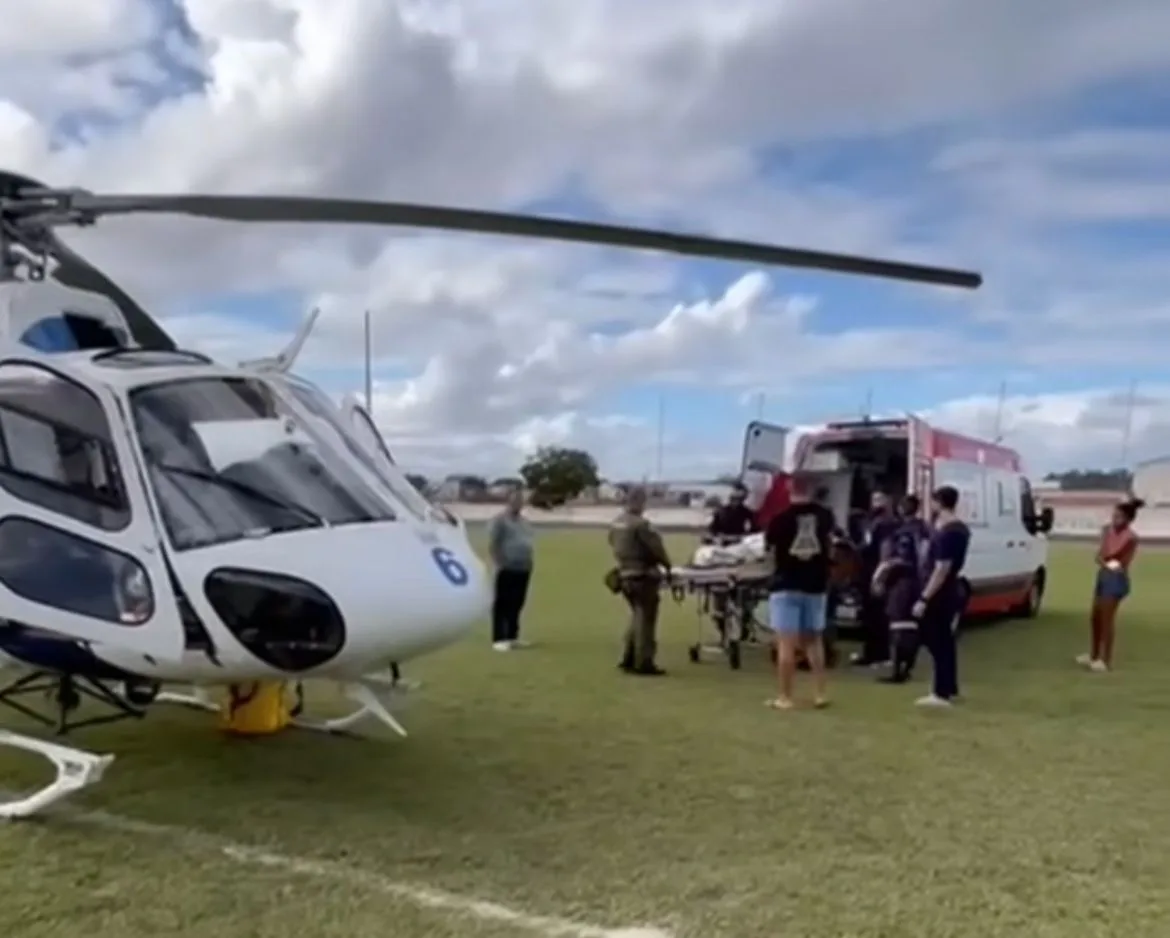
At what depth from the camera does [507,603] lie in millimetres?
12602

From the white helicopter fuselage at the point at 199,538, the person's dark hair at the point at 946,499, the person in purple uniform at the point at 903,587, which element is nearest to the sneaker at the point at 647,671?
the person in purple uniform at the point at 903,587

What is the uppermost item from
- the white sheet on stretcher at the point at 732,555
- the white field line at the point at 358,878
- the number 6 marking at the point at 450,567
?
the number 6 marking at the point at 450,567

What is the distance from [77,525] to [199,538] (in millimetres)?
583

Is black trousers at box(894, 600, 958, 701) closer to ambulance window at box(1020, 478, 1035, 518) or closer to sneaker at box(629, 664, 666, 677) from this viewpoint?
sneaker at box(629, 664, 666, 677)

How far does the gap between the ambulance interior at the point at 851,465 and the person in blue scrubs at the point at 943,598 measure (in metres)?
4.17

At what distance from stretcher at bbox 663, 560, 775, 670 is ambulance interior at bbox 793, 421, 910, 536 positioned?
5.82 feet

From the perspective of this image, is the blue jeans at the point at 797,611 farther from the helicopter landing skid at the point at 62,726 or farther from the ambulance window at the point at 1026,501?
the ambulance window at the point at 1026,501

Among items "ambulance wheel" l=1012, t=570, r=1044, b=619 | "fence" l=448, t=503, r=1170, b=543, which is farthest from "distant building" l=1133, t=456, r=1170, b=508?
"ambulance wheel" l=1012, t=570, r=1044, b=619

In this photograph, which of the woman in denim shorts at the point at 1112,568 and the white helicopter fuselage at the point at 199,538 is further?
the woman in denim shorts at the point at 1112,568

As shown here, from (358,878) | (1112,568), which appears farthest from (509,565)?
(358,878)

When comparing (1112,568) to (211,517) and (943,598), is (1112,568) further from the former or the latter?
(211,517)

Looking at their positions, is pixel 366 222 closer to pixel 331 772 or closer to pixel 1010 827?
pixel 331 772

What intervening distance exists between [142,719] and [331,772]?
1847 millimetres

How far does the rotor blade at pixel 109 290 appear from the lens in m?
6.94
